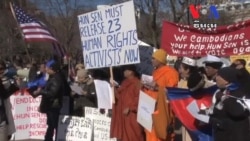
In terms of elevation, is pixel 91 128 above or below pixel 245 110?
below

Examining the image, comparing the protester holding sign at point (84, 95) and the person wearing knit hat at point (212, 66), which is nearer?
the person wearing knit hat at point (212, 66)

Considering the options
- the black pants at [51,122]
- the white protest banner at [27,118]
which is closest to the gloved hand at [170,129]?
the black pants at [51,122]

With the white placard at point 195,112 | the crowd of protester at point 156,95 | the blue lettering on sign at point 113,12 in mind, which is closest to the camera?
the crowd of protester at point 156,95

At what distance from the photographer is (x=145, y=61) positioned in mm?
10508

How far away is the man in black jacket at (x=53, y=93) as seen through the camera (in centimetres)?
1095

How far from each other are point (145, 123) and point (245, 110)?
2.66 m

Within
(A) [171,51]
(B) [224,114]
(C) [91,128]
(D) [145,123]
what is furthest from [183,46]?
(B) [224,114]

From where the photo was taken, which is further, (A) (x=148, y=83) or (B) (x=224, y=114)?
(A) (x=148, y=83)

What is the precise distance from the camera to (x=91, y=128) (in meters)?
10.9

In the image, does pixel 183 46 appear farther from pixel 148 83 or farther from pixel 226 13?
pixel 226 13

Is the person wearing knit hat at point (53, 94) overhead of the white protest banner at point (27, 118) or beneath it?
overhead

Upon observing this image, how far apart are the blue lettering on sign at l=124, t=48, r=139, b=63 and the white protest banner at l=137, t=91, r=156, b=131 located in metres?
0.63

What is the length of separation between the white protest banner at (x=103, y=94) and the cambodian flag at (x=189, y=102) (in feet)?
6.89

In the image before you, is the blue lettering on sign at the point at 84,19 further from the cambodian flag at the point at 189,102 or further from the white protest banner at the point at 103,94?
the cambodian flag at the point at 189,102
